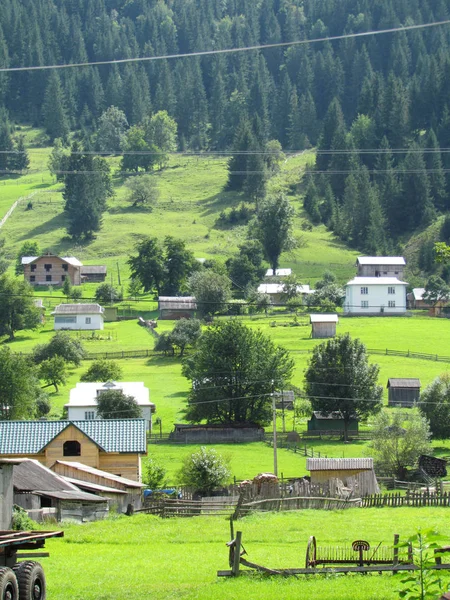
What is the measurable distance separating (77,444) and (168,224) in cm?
9983

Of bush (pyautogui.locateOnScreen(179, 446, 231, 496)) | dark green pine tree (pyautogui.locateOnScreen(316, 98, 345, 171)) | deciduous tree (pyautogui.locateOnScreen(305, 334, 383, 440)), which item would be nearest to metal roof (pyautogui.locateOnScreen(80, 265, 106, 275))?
dark green pine tree (pyautogui.locateOnScreen(316, 98, 345, 171))

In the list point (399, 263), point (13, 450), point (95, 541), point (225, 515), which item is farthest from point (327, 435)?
point (399, 263)

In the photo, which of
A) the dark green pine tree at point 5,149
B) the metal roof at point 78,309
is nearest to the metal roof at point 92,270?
the metal roof at point 78,309

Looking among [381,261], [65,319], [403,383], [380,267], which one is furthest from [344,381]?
[381,261]

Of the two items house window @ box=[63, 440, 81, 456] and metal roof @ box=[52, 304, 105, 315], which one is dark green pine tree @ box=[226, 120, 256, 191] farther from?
house window @ box=[63, 440, 81, 456]

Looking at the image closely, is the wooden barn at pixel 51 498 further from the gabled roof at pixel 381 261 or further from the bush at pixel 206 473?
the gabled roof at pixel 381 261

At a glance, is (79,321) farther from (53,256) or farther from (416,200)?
(416,200)

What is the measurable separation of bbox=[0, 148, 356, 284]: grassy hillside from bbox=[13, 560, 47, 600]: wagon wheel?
109 m

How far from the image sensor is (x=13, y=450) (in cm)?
5191

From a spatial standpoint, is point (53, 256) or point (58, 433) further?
point (53, 256)

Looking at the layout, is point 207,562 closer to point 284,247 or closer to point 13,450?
point 13,450

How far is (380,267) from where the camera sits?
129250 mm

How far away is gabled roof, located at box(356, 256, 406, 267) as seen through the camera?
129500 mm

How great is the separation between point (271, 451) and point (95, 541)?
105 feet
